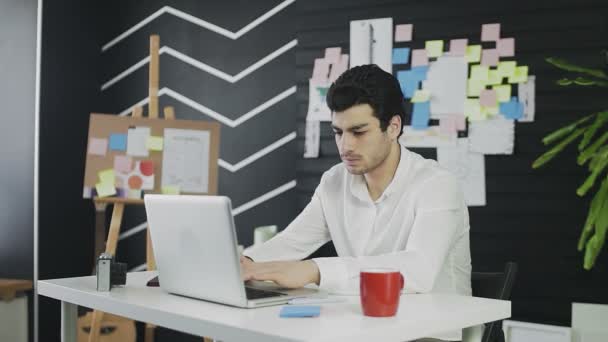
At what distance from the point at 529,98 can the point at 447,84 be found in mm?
383

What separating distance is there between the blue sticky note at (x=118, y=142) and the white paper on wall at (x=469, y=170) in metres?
1.61

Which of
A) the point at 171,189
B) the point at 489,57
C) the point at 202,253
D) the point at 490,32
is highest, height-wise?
the point at 490,32

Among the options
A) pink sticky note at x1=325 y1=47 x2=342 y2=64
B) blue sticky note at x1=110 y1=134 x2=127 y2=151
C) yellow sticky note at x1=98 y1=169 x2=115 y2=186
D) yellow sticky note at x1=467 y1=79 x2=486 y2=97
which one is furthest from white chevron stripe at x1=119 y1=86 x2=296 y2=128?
yellow sticky note at x1=467 y1=79 x2=486 y2=97

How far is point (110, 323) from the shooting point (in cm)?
385

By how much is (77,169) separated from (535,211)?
2.59 meters

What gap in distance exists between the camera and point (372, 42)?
360 cm

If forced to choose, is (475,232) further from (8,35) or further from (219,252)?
(8,35)

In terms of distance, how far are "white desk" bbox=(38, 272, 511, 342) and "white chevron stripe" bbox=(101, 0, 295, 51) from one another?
2445 mm

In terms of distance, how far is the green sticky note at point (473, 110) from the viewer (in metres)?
3.26

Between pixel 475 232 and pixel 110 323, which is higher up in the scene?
pixel 475 232

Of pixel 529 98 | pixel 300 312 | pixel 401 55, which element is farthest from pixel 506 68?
pixel 300 312

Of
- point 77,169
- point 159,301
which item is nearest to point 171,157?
point 77,169

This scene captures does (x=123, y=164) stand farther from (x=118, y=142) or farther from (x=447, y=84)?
(x=447, y=84)

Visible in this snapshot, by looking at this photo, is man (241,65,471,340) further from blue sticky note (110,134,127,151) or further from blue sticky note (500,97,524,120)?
blue sticky note (110,134,127,151)
